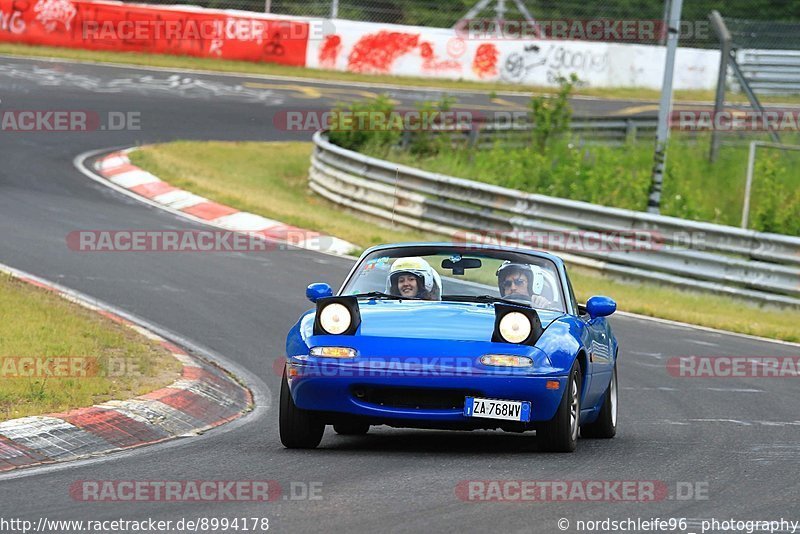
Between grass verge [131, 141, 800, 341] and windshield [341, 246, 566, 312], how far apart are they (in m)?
7.08

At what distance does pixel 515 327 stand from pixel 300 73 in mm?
28985

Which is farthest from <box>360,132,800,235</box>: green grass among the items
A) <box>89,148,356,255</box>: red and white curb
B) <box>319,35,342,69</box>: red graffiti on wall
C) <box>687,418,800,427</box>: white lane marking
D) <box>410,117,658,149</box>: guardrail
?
<box>687,418,800,427</box>: white lane marking

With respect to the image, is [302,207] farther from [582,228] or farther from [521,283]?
[521,283]

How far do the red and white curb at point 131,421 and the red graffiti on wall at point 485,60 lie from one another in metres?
28.1

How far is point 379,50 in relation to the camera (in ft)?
123

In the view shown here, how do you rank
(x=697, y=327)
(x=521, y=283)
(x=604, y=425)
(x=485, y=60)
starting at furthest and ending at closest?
1. (x=485, y=60)
2. (x=697, y=327)
3. (x=604, y=425)
4. (x=521, y=283)

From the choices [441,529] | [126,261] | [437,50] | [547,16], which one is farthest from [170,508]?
[547,16]

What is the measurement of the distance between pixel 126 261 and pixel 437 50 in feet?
75.4

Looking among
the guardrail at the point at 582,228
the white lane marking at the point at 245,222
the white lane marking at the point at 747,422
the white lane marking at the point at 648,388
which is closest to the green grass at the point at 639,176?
the guardrail at the point at 582,228

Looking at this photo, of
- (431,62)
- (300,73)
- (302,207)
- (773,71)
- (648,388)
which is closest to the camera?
(648,388)

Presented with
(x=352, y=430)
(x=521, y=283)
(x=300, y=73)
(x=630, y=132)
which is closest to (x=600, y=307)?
(x=521, y=283)

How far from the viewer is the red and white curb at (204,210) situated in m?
18.7

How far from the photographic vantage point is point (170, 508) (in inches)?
234

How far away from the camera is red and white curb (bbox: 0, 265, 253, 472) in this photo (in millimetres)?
7312
